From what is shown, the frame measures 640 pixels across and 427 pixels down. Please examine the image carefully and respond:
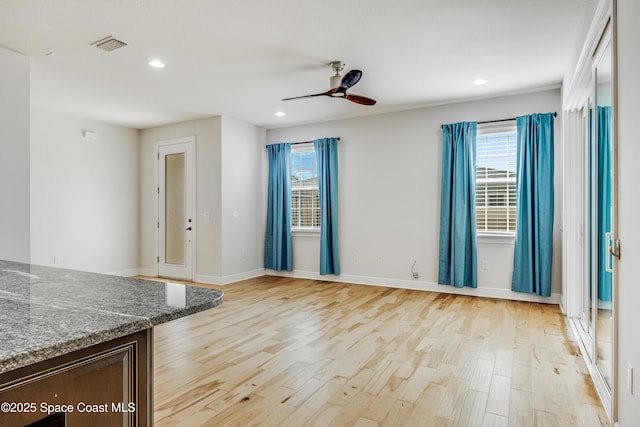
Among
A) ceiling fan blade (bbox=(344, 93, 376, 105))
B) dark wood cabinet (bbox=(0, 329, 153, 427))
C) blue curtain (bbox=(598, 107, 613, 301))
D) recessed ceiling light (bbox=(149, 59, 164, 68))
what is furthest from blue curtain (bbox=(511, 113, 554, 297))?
dark wood cabinet (bbox=(0, 329, 153, 427))

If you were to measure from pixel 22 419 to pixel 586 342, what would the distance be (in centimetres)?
379

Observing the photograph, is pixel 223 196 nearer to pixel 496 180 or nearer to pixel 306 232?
pixel 306 232

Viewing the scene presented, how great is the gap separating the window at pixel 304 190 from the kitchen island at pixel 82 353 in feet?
17.0

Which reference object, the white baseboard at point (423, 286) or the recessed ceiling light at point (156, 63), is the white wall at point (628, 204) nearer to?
the white baseboard at point (423, 286)

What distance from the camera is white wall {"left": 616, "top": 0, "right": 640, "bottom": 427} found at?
157 centimetres

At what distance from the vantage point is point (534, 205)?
15.1ft

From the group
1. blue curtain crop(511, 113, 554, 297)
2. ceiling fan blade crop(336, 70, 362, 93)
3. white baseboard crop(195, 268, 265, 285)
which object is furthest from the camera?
white baseboard crop(195, 268, 265, 285)

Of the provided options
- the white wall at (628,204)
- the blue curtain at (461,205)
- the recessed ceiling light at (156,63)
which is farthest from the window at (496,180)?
the recessed ceiling light at (156,63)

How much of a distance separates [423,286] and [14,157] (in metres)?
4.97

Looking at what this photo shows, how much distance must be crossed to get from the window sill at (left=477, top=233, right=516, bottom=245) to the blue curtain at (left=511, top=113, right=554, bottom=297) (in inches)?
6.1

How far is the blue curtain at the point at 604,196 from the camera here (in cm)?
246

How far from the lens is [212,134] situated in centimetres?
600

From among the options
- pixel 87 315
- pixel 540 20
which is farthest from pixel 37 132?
pixel 540 20

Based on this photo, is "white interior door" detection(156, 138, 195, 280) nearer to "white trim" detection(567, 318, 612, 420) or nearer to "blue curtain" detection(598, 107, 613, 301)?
"white trim" detection(567, 318, 612, 420)
